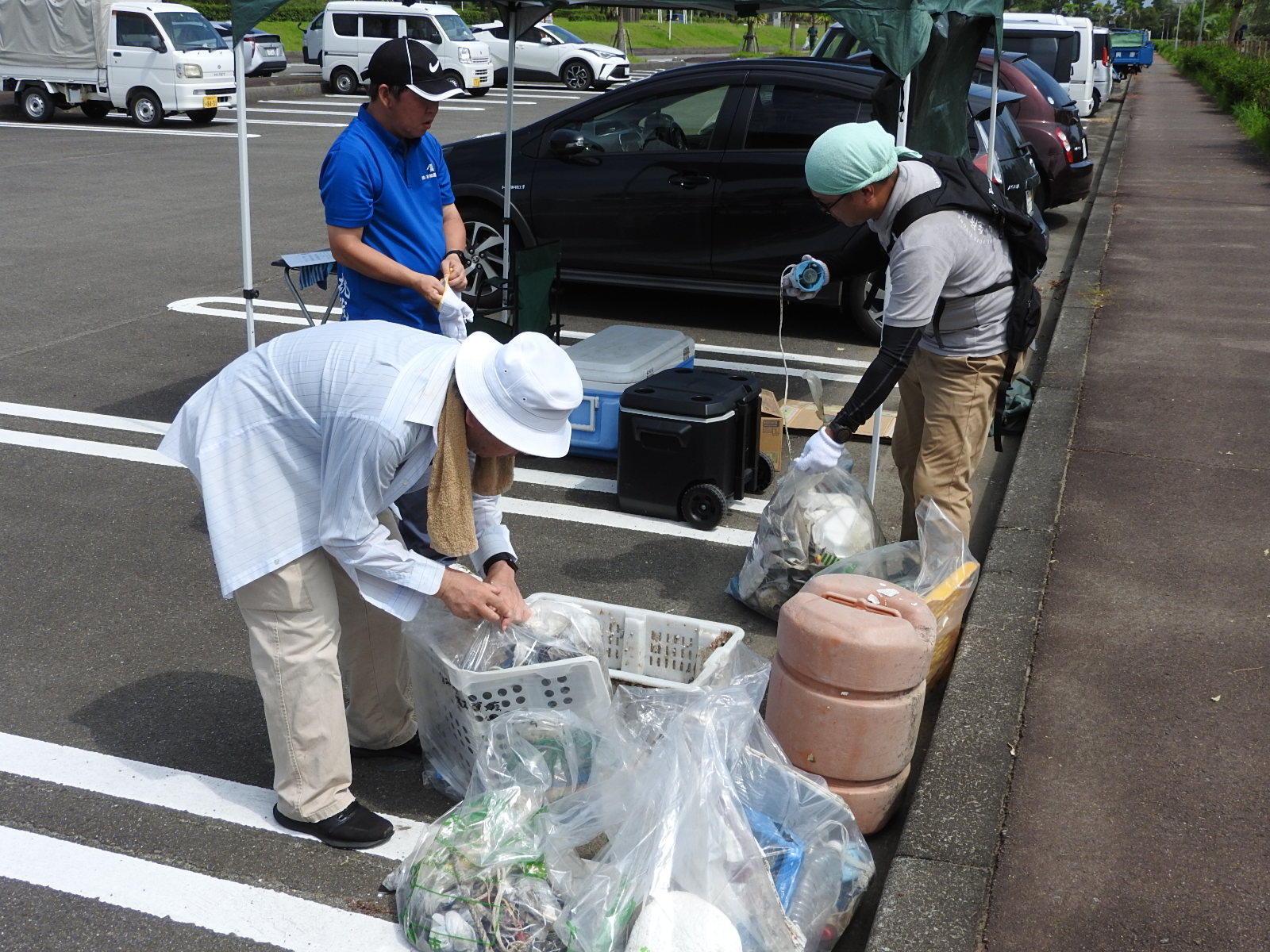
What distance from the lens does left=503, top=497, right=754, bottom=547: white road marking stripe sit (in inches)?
205

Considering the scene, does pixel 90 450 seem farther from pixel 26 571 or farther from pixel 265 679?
pixel 265 679

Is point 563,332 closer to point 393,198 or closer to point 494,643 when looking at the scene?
point 393,198

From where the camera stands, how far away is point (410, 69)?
4094mm

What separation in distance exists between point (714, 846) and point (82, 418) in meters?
5.06

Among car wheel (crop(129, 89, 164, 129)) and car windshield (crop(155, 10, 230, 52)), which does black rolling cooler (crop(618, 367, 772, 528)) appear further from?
car wheel (crop(129, 89, 164, 129))

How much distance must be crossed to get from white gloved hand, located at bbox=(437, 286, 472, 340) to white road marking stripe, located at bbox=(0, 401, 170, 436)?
2.41 meters

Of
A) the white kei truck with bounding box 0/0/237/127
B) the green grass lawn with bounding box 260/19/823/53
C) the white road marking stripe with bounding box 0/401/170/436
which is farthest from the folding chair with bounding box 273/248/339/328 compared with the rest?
the green grass lawn with bounding box 260/19/823/53

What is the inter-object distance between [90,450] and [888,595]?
4342 mm

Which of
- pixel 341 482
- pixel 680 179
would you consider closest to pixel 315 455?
pixel 341 482

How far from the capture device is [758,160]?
7746mm

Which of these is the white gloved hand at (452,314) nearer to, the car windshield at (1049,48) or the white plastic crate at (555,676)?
the white plastic crate at (555,676)

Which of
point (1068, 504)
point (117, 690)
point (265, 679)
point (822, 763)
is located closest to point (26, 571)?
point (117, 690)

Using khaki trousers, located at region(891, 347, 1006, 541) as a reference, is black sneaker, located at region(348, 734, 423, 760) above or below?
below

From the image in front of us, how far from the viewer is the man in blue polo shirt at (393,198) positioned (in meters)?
4.16
